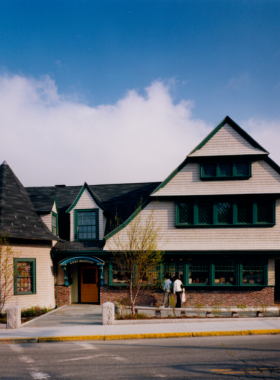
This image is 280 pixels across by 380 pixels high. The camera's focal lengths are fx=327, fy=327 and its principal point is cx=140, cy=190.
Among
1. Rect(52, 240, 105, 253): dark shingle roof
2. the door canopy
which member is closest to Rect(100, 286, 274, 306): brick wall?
the door canopy

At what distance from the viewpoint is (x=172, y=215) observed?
61.9 feet

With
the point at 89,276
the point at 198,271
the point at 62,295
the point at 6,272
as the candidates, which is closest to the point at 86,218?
the point at 89,276

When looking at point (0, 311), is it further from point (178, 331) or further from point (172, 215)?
point (172, 215)

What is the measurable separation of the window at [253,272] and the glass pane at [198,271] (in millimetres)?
2077

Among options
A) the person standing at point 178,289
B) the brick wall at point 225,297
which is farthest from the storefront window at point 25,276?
the person standing at point 178,289

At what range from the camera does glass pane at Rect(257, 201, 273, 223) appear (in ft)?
60.3

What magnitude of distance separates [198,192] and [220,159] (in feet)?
7.54

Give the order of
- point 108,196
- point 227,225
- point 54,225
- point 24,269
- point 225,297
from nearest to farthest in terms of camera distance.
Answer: point 24,269
point 225,297
point 227,225
point 54,225
point 108,196

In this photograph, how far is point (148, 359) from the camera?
896 cm

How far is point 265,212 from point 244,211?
3.76ft

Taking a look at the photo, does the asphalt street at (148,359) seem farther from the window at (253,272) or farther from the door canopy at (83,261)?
the door canopy at (83,261)

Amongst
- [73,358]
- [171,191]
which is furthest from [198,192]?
[73,358]

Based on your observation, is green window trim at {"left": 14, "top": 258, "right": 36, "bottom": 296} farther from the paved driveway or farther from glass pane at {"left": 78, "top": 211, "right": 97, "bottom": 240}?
glass pane at {"left": 78, "top": 211, "right": 97, "bottom": 240}

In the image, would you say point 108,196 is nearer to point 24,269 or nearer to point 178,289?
point 24,269
